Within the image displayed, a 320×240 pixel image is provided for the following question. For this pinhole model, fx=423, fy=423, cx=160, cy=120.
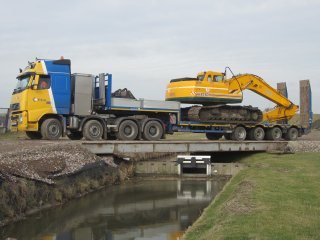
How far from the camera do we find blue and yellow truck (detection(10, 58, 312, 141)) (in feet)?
59.0

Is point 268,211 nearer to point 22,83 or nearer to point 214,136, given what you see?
point 22,83

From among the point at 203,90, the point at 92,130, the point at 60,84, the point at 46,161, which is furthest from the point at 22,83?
the point at 203,90

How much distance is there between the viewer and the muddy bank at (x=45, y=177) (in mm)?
11375

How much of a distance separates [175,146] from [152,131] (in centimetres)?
144

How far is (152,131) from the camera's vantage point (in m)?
20.9

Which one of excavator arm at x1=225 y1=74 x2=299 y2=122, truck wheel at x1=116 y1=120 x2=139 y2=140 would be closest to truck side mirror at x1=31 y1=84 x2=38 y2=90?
truck wheel at x1=116 y1=120 x2=139 y2=140

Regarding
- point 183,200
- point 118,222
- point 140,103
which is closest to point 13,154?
point 118,222

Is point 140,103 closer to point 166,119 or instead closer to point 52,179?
point 166,119

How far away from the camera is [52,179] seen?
13562 millimetres

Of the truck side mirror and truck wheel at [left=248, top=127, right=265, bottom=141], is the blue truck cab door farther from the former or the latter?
truck wheel at [left=248, top=127, right=265, bottom=141]

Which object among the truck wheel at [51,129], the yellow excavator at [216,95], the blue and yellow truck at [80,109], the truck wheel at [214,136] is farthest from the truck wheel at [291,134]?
the truck wheel at [51,129]

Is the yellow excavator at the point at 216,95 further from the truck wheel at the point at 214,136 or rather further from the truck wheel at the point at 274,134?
the truck wheel at the point at 214,136

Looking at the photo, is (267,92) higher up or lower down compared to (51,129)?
higher up

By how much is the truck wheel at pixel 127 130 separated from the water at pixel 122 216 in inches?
103
